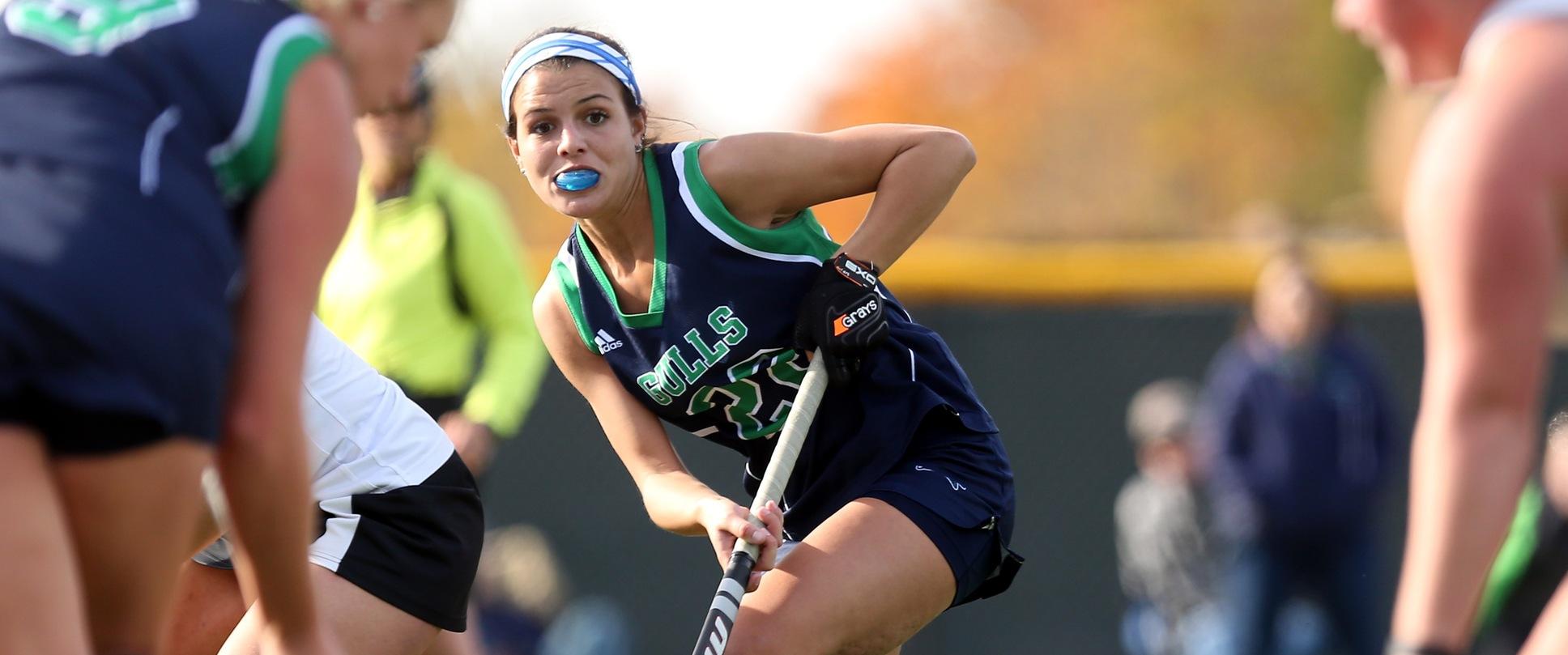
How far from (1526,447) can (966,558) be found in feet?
5.74

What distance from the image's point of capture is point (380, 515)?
362 cm

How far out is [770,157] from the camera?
3938 mm

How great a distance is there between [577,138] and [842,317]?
27.4 inches

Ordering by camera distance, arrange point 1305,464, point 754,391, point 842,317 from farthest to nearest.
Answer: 1. point 1305,464
2. point 754,391
3. point 842,317

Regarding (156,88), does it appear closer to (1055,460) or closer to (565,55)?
(565,55)

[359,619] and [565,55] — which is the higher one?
[565,55]

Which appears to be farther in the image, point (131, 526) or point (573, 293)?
point (573, 293)

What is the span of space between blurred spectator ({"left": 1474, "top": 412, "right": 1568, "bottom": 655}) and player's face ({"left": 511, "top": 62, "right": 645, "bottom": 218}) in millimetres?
3900

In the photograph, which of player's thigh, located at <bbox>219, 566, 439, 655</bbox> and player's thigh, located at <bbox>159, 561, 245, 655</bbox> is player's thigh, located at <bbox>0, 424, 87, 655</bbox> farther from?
player's thigh, located at <bbox>159, 561, 245, 655</bbox>

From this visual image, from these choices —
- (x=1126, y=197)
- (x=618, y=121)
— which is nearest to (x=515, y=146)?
(x=618, y=121)

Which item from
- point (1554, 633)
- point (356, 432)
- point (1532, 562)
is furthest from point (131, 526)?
point (1532, 562)

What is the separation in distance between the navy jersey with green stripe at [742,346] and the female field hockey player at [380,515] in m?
0.50

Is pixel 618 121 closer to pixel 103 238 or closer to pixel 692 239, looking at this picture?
pixel 692 239

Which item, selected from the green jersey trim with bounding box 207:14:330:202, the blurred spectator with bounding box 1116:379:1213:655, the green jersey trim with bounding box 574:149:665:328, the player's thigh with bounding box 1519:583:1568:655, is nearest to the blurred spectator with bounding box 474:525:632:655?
the blurred spectator with bounding box 1116:379:1213:655
